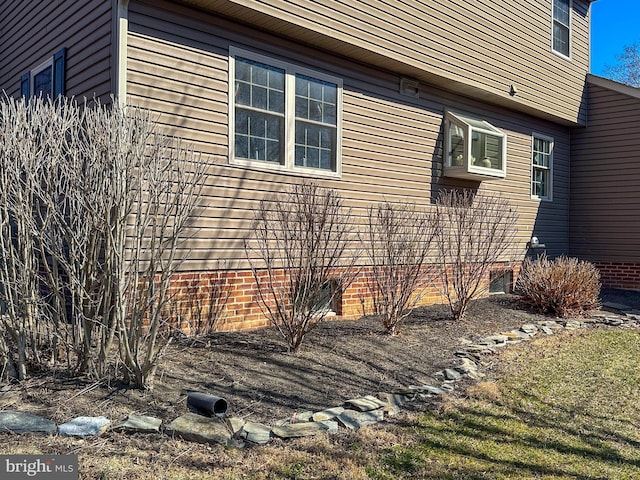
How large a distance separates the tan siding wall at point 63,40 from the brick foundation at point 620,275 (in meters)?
10.8

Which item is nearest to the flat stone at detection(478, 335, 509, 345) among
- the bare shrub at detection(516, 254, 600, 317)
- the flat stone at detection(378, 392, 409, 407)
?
the bare shrub at detection(516, 254, 600, 317)

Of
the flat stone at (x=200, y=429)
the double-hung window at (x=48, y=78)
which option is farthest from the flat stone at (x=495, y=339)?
the double-hung window at (x=48, y=78)

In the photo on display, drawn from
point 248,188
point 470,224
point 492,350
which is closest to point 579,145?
point 470,224

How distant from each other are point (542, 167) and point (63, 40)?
9.65 m

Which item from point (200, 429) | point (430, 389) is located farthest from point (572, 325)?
point (200, 429)

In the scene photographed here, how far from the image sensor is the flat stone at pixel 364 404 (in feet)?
13.1

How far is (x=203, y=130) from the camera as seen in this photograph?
5.70 metres

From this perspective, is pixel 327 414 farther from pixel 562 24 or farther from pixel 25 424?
pixel 562 24

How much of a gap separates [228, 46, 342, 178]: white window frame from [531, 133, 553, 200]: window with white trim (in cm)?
581

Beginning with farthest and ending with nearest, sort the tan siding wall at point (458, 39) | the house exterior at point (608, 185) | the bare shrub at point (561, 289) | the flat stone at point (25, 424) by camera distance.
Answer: the house exterior at point (608, 185) < the bare shrub at point (561, 289) < the tan siding wall at point (458, 39) < the flat stone at point (25, 424)

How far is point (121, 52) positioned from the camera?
510 centimetres

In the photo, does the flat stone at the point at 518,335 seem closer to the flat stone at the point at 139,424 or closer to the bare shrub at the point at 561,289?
the bare shrub at the point at 561,289

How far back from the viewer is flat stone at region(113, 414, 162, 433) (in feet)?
10.8

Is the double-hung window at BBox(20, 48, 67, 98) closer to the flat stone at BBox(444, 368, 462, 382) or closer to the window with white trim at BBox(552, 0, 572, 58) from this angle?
the flat stone at BBox(444, 368, 462, 382)
